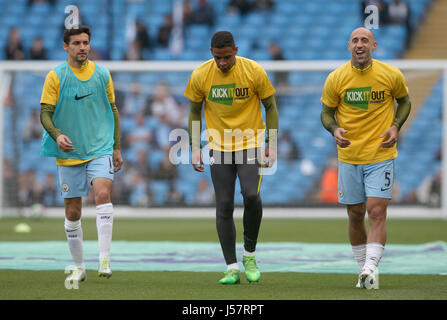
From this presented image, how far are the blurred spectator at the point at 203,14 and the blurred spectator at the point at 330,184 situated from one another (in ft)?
22.7

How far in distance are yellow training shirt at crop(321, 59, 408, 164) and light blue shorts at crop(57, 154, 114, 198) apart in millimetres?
2179

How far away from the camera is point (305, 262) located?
9.91 metres

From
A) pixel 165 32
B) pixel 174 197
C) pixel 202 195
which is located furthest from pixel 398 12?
pixel 174 197

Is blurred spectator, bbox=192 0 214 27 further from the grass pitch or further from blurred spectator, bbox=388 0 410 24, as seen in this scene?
the grass pitch

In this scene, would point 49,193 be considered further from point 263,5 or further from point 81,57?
point 81,57

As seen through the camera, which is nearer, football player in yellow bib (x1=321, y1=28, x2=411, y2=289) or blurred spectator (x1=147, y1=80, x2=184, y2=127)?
football player in yellow bib (x1=321, y1=28, x2=411, y2=289)

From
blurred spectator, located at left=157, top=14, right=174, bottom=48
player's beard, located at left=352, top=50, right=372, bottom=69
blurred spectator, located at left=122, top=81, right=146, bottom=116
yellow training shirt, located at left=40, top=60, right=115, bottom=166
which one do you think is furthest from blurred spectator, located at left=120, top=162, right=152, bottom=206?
player's beard, located at left=352, top=50, right=372, bottom=69

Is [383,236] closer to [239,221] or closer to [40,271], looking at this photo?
[40,271]

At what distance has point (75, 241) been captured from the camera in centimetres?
792

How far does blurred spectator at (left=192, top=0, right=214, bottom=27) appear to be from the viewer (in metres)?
25.5

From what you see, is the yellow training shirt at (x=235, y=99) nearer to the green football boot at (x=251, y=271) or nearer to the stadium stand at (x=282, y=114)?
the green football boot at (x=251, y=271)

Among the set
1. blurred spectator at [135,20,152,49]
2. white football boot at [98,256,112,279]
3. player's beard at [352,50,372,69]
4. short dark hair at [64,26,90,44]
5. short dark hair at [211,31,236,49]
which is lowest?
white football boot at [98,256,112,279]
